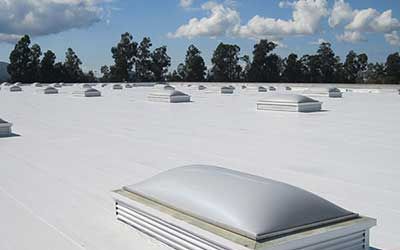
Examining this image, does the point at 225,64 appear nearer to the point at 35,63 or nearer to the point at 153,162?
the point at 35,63

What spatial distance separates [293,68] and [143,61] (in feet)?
56.2

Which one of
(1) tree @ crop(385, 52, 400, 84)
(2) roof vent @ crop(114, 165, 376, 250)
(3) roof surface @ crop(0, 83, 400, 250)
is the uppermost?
(1) tree @ crop(385, 52, 400, 84)

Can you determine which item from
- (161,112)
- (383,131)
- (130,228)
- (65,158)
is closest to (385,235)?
(130,228)

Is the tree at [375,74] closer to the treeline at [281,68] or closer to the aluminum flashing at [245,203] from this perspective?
the treeline at [281,68]

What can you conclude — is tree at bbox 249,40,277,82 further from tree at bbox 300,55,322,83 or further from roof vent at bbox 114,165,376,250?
roof vent at bbox 114,165,376,250

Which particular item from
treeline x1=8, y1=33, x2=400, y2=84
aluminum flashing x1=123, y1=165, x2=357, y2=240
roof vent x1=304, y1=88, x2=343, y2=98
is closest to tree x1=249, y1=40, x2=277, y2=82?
treeline x1=8, y1=33, x2=400, y2=84

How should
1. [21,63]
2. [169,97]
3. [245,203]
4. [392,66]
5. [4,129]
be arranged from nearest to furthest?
1. [245,203]
2. [4,129]
3. [169,97]
4. [392,66]
5. [21,63]

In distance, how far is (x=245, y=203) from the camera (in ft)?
10.5

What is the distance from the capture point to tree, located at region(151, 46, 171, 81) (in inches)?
2194

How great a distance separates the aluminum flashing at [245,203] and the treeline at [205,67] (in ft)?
150

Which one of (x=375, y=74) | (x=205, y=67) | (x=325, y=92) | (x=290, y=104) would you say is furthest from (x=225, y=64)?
(x=290, y=104)

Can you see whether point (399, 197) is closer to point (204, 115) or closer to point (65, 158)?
point (65, 158)

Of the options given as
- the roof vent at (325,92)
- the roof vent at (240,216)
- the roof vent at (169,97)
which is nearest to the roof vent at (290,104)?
the roof vent at (169,97)

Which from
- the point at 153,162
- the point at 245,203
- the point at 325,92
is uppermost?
the point at 245,203
